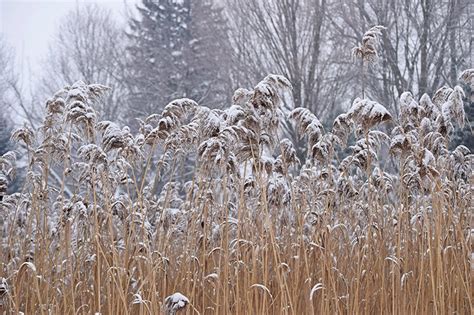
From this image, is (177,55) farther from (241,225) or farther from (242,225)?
(241,225)

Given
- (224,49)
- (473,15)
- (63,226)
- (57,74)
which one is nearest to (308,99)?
(224,49)

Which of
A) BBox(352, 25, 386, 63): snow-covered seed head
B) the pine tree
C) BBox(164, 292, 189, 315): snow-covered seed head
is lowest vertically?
BBox(164, 292, 189, 315): snow-covered seed head

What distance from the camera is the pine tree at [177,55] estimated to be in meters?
20.6

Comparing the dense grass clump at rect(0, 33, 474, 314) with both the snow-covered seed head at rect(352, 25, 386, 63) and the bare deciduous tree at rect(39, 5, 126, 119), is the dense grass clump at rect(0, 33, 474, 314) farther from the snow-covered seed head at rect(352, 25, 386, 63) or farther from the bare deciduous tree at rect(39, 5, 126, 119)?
the bare deciduous tree at rect(39, 5, 126, 119)

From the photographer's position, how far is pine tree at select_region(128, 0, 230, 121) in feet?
67.7

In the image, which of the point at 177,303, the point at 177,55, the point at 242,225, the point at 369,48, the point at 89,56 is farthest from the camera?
the point at 89,56

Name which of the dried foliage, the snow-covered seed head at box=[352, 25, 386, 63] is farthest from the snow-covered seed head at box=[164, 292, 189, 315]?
the snow-covered seed head at box=[352, 25, 386, 63]

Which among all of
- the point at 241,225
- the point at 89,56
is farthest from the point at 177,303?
the point at 89,56

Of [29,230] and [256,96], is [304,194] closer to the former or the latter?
[256,96]

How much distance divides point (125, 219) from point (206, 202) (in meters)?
0.41

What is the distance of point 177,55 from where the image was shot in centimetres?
2317

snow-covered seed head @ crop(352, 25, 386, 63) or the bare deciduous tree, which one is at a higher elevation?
the bare deciduous tree

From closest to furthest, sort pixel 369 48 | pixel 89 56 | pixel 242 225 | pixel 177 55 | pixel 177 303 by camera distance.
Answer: pixel 177 303
pixel 369 48
pixel 242 225
pixel 177 55
pixel 89 56

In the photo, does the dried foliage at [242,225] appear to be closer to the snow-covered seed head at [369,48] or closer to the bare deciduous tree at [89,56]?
the snow-covered seed head at [369,48]
